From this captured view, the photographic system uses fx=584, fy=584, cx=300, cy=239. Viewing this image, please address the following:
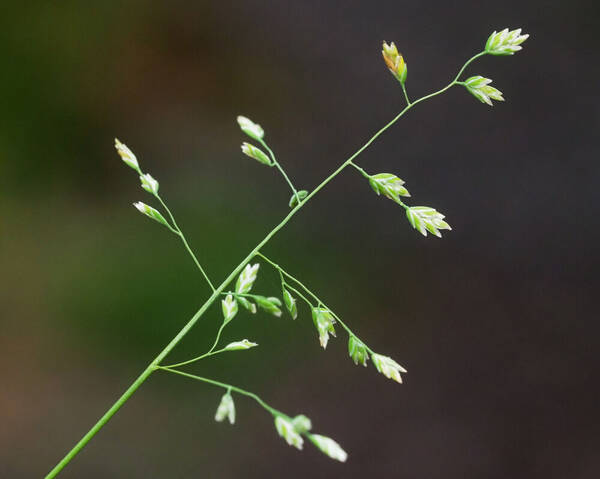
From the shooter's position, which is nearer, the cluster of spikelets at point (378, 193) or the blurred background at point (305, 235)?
the cluster of spikelets at point (378, 193)

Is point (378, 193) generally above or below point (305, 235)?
above

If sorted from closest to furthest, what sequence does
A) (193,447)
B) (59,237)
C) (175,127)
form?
(193,447), (59,237), (175,127)

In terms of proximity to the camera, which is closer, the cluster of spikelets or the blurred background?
the cluster of spikelets

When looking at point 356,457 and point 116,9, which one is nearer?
point 356,457

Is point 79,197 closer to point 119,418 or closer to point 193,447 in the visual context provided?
point 119,418

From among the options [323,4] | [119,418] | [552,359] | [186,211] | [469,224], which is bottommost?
[119,418]

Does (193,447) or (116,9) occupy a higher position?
(116,9)

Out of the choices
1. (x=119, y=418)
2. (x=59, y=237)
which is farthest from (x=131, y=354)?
(x=59, y=237)

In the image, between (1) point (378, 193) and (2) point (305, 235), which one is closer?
(1) point (378, 193)
